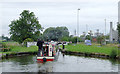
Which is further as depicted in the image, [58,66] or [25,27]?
[25,27]

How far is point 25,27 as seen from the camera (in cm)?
5428

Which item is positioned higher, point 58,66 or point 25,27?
point 25,27

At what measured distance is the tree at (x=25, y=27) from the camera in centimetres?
5391

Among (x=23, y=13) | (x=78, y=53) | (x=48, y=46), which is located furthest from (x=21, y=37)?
(x=48, y=46)

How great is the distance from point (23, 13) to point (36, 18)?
3898 mm

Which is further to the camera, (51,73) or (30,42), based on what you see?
(30,42)

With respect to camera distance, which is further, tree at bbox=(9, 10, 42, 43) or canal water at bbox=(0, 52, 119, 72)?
tree at bbox=(9, 10, 42, 43)

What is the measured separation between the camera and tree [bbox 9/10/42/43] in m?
53.9

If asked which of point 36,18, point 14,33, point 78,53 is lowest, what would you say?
point 78,53

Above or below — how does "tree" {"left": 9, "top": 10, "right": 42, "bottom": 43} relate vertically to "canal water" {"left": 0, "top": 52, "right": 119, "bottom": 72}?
above

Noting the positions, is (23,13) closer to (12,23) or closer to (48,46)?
(12,23)

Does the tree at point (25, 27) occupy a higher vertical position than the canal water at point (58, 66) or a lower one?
higher

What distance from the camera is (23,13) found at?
180 feet

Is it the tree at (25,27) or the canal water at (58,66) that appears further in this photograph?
the tree at (25,27)
